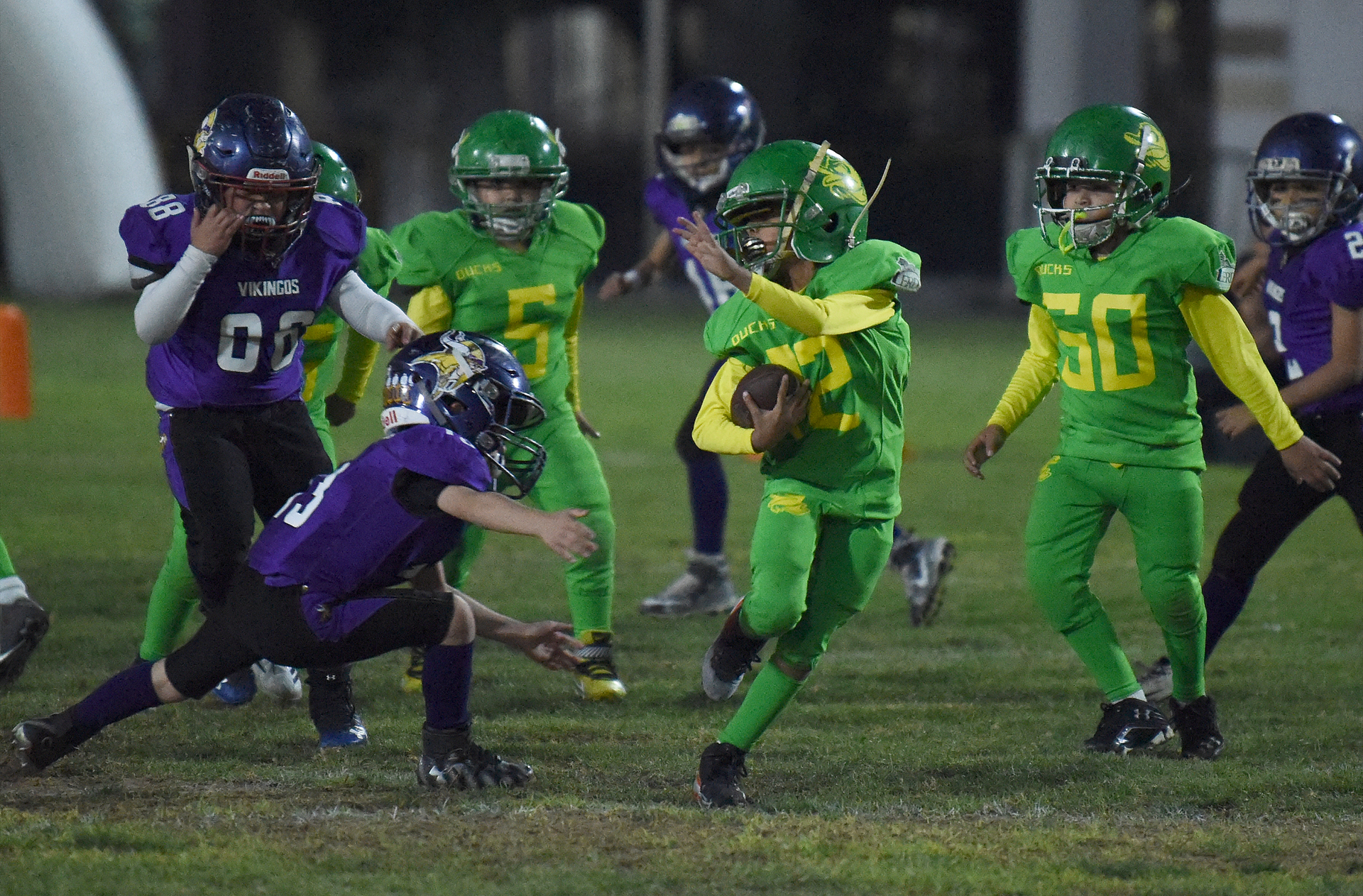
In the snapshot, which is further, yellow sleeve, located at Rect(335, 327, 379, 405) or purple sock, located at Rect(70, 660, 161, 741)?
yellow sleeve, located at Rect(335, 327, 379, 405)

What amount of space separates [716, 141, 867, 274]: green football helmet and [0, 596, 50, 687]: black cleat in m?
2.18

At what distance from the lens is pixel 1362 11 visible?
20.4 m

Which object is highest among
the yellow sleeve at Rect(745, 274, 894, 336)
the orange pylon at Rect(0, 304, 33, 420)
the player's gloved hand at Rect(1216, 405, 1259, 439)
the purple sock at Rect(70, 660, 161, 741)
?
the yellow sleeve at Rect(745, 274, 894, 336)

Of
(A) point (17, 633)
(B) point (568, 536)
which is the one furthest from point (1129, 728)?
(A) point (17, 633)

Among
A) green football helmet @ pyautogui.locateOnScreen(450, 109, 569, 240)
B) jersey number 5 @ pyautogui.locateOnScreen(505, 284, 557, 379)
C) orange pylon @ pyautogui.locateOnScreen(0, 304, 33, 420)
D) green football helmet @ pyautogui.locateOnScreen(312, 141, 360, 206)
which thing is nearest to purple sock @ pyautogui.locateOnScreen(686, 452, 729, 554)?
jersey number 5 @ pyautogui.locateOnScreen(505, 284, 557, 379)

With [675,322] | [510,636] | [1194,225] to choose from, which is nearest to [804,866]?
[510,636]

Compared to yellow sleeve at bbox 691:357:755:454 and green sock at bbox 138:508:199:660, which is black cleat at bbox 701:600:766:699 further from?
green sock at bbox 138:508:199:660

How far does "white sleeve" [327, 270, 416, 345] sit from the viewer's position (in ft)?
16.1

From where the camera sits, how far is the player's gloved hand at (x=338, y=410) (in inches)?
227

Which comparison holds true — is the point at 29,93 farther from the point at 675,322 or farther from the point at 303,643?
the point at 303,643

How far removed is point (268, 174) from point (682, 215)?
273 cm

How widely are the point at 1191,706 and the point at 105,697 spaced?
2.91 meters

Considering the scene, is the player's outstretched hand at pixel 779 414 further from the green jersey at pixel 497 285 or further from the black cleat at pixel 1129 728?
the green jersey at pixel 497 285

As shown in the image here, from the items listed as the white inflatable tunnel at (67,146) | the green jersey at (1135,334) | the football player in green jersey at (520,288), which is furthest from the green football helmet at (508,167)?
the white inflatable tunnel at (67,146)
